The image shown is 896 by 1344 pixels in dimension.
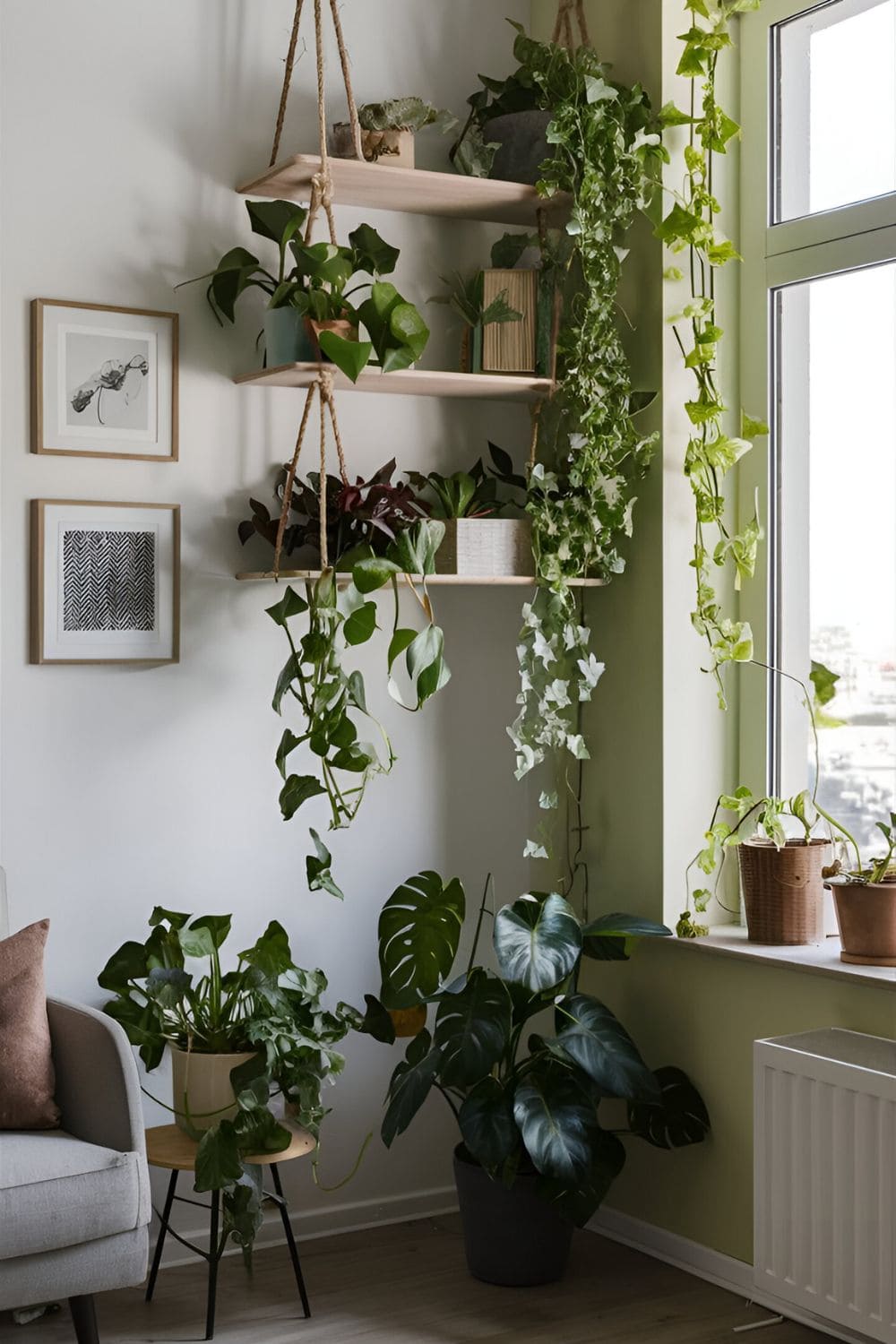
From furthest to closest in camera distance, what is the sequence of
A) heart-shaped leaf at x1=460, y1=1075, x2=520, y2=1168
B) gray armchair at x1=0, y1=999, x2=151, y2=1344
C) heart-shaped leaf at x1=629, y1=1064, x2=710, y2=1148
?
heart-shaped leaf at x1=629, y1=1064, x2=710, y2=1148 < heart-shaped leaf at x1=460, y1=1075, x2=520, y2=1168 < gray armchair at x1=0, y1=999, x2=151, y2=1344

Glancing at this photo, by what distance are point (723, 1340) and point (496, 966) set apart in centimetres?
106

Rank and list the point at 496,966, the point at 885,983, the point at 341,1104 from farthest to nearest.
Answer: the point at 496,966, the point at 341,1104, the point at 885,983

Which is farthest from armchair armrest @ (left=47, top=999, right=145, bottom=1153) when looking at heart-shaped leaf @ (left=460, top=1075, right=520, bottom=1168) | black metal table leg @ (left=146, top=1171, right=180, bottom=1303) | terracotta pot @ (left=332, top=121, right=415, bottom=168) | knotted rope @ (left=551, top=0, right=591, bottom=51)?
knotted rope @ (left=551, top=0, right=591, bottom=51)

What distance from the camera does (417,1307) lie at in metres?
2.95

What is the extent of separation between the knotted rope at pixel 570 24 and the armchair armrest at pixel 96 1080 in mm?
2412

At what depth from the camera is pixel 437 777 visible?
3.55m

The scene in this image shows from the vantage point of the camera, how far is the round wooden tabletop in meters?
2.82

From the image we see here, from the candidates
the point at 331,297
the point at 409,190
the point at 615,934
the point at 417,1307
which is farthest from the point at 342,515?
the point at 417,1307

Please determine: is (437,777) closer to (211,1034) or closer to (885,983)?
(211,1034)

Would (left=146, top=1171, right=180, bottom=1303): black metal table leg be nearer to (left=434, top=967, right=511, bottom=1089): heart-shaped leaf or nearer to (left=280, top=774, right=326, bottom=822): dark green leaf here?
(left=434, top=967, right=511, bottom=1089): heart-shaped leaf

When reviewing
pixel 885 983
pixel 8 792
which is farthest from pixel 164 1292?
pixel 885 983

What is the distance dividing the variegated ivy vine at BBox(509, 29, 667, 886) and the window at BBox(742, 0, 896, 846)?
295mm

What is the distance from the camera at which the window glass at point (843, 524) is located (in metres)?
3.02

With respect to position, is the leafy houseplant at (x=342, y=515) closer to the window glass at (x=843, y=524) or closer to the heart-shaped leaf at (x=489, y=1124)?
the window glass at (x=843, y=524)
